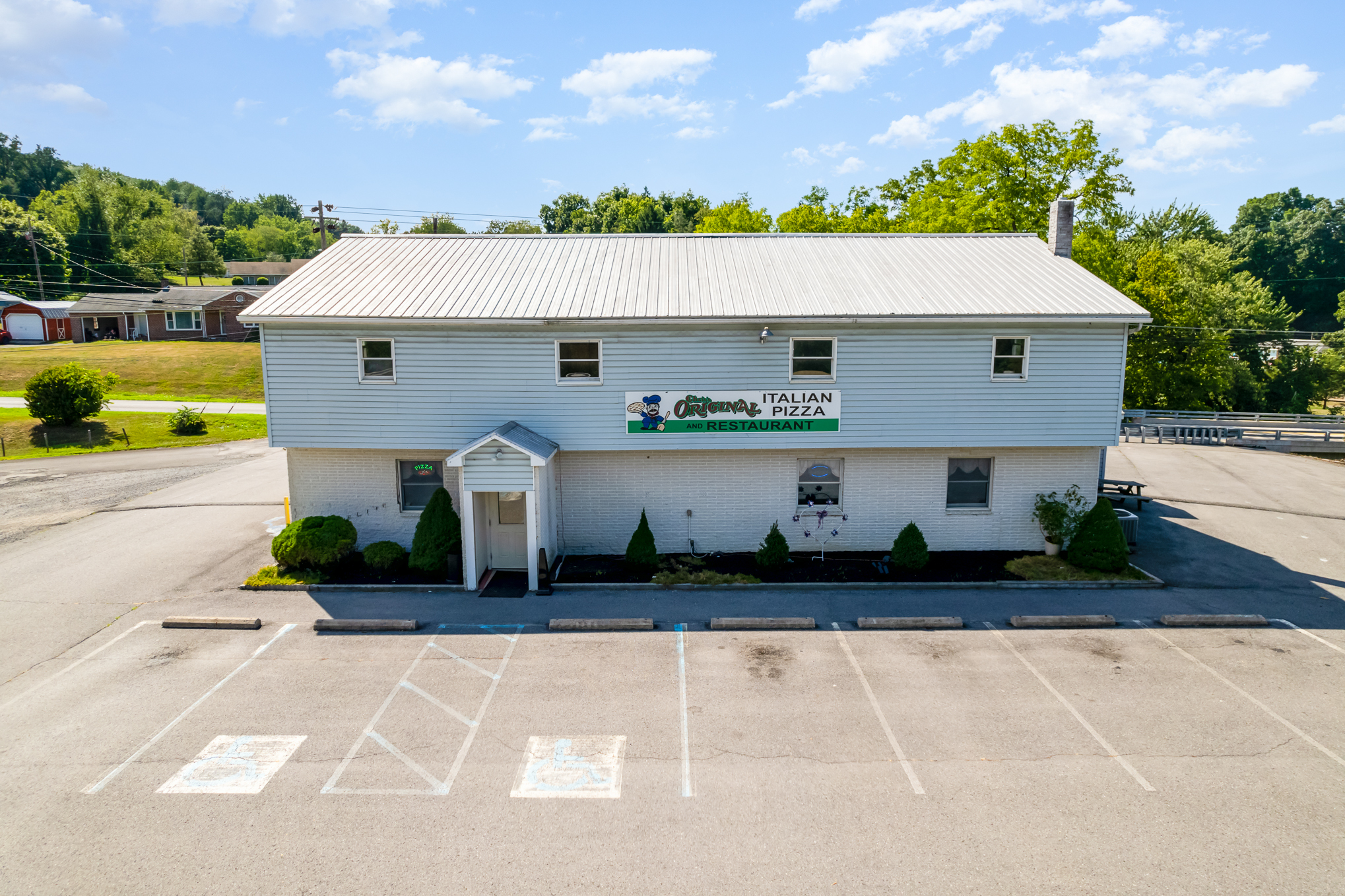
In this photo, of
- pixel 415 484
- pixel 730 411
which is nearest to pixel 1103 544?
pixel 730 411

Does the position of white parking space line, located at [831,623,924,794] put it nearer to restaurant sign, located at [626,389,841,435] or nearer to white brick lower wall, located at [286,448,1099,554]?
white brick lower wall, located at [286,448,1099,554]

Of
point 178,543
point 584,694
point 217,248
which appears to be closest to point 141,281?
point 217,248

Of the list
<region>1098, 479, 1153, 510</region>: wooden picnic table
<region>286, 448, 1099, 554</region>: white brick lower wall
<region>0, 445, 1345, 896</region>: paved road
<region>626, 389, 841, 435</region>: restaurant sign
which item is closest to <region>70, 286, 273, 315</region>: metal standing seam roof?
<region>286, 448, 1099, 554</region>: white brick lower wall

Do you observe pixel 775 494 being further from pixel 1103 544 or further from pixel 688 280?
pixel 1103 544

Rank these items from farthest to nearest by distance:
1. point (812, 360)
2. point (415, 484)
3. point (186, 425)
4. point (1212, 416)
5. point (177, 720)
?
1. point (1212, 416)
2. point (186, 425)
3. point (415, 484)
4. point (812, 360)
5. point (177, 720)

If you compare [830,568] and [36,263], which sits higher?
[36,263]

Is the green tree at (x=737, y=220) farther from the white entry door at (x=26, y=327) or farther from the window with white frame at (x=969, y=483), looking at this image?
the white entry door at (x=26, y=327)
